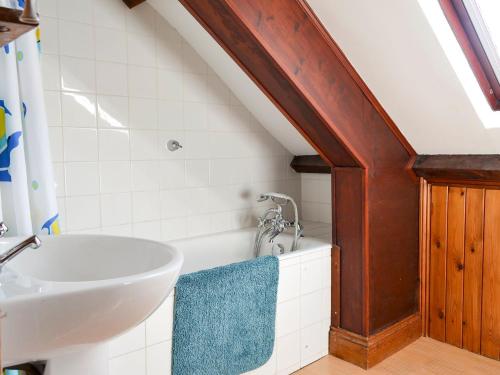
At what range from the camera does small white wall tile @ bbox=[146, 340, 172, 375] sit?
1883 mm

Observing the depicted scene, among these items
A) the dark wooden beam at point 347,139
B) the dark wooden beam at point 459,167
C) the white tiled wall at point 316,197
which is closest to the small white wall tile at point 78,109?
the dark wooden beam at point 347,139

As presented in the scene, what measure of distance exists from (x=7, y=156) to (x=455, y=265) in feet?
7.87

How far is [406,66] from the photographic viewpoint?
7.11ft

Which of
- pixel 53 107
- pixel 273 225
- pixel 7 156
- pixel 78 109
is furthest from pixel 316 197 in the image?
pixel 7 156

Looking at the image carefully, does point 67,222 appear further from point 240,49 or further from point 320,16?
point 320,16

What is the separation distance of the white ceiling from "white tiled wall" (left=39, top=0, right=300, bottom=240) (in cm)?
23

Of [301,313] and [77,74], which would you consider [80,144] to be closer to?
[77,74]

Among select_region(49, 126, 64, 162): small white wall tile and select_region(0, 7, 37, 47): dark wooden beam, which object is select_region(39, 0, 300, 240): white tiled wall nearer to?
select_region(49, 126, 64, 162): small white wall tile

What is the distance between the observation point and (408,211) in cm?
273

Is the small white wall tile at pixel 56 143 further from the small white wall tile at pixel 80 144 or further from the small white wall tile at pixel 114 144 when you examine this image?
the small white wall tile at pixel 114 144

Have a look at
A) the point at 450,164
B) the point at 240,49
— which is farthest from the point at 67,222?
the point at 450,164

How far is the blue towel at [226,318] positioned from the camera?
1.97 m

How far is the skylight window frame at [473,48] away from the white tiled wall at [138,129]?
1.43m

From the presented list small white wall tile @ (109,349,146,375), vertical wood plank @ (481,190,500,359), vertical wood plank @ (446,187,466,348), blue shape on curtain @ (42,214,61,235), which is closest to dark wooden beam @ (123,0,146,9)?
blue shape on curtain @ (42,214,61,235)
